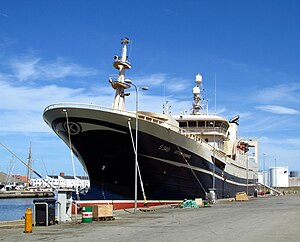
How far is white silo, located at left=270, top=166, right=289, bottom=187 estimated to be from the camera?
13875 centimetres

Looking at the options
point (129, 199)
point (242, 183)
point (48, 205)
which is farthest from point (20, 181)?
point (48, 205)

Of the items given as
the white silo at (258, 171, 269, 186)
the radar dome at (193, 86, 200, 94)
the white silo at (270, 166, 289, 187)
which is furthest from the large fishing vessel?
the white silo at (270, 166, 289, 187)

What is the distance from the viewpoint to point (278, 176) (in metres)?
139

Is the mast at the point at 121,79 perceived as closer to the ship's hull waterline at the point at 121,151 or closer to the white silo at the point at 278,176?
the ship's hull waterline at the point at 121,151

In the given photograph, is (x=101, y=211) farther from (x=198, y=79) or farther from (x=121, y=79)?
(x=198, y=79)

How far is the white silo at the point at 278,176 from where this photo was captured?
139 m

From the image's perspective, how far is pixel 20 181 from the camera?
594 ft

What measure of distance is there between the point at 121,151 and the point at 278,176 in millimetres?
113514

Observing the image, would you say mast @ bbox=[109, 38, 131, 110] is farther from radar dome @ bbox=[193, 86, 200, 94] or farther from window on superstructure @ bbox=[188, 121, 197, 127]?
radar dome @ bbox=[193, 86, 200, 94]

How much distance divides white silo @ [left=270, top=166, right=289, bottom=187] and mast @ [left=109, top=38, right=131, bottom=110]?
109 meters

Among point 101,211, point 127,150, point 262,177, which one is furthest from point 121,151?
point 262,177

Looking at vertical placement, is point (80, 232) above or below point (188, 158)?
below

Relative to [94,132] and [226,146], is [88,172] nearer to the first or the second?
[94,132]

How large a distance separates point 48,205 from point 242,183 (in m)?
51.3
